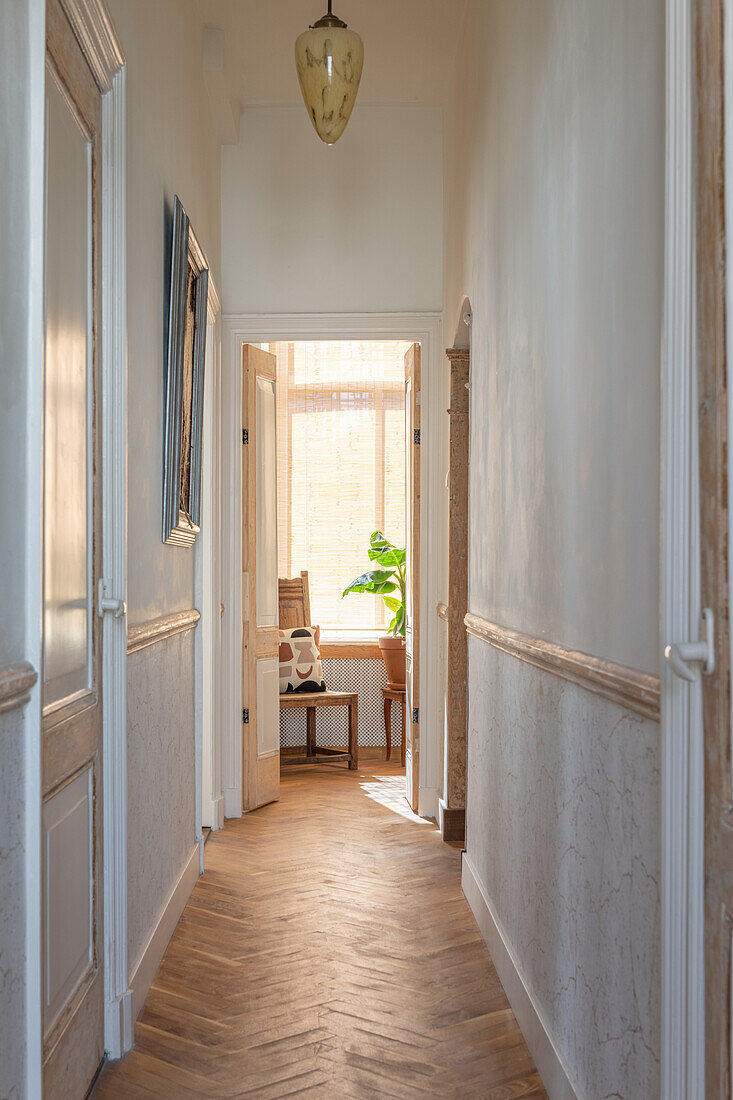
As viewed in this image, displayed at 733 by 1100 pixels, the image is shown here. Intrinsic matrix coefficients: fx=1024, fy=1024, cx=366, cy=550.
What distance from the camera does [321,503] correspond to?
7500 millimetres

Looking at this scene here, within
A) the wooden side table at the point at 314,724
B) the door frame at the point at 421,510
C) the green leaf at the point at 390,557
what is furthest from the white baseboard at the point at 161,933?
the green leaf at the point at 390,557

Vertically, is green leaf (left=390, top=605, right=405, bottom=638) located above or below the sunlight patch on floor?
above

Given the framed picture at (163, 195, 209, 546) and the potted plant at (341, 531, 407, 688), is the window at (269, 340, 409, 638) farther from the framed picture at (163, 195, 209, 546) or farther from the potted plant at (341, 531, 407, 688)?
the framed picture at (163, 195, 209, 546)

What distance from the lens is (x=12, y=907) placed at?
5.20 feet

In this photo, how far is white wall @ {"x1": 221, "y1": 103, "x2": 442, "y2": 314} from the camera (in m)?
5.29

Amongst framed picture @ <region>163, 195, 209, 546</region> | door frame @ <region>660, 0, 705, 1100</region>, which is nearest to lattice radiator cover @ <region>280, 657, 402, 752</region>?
framed picture @ <region>163, 195, 209, 546</region>

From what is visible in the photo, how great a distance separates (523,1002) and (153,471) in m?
1.89

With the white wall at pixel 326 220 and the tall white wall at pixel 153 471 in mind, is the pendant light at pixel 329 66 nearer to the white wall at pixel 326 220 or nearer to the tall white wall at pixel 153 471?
the tall white wall at pixel 153 471

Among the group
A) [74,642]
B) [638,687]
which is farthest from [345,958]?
[638,687]

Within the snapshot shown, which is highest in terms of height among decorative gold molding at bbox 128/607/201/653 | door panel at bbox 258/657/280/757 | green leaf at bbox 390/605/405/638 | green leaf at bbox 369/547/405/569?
green leaf at bbox 369/547/405/569

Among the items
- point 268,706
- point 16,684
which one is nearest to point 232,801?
point 268,706

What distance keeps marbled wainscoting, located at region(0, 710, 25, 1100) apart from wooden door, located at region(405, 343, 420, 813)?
3814mm

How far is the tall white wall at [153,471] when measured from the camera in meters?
2.88

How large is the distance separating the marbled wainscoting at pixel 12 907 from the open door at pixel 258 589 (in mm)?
3676
